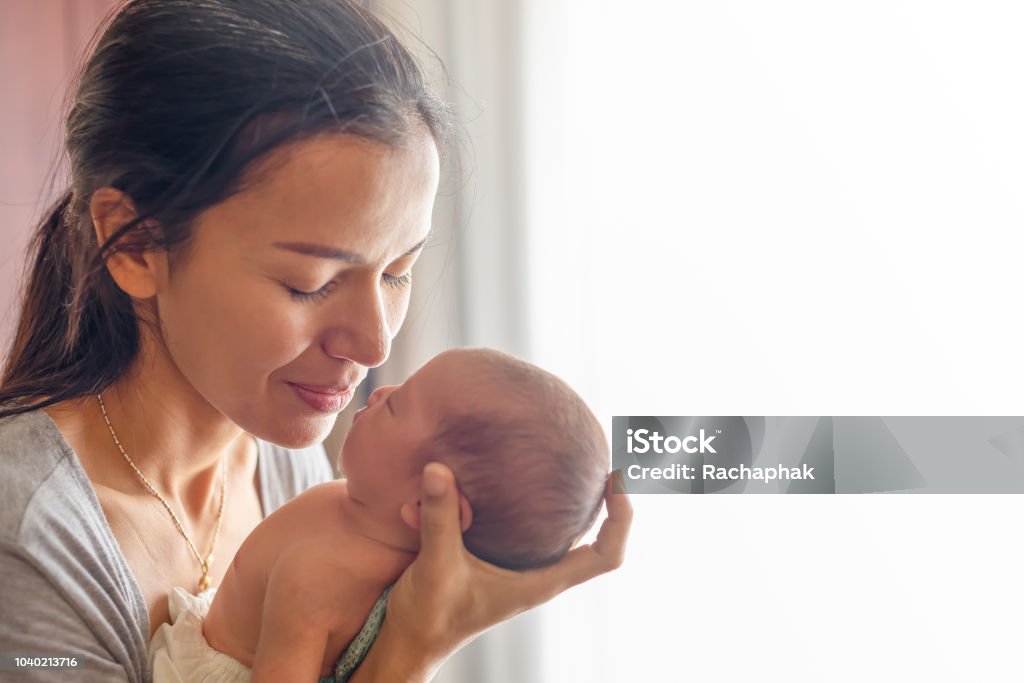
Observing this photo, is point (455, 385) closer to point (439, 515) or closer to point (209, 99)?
point (439, 515)

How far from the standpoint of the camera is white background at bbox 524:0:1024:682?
130 cm

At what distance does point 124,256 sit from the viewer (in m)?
0.86

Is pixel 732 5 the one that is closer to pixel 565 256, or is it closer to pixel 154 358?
pixel 565 256

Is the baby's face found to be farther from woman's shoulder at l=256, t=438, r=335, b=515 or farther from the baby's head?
woman's shoulder at l=256, t=438, r=335, b=515

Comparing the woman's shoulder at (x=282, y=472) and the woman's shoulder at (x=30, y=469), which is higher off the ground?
the woman's shoulder at (x=30, y=469)

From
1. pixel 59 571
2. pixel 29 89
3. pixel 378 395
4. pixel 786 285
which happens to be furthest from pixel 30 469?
pixel 786 285

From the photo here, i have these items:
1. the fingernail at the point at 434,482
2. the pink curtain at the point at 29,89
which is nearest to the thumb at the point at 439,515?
the fingernail at the point at 434,482

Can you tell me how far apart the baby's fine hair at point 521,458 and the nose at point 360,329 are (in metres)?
0.08

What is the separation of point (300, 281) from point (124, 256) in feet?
0.60

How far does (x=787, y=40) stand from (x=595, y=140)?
32 cm

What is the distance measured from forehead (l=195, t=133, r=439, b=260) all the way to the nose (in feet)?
0.15

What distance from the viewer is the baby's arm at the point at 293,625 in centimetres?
81

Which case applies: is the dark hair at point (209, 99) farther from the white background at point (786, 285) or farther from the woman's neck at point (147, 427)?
the white background at point (786, 285)

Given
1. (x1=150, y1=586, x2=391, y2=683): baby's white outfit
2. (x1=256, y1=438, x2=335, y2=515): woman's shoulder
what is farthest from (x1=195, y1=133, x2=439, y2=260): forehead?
(x1=256, y1=438, x2=335, y2=515): woman's shoulder
